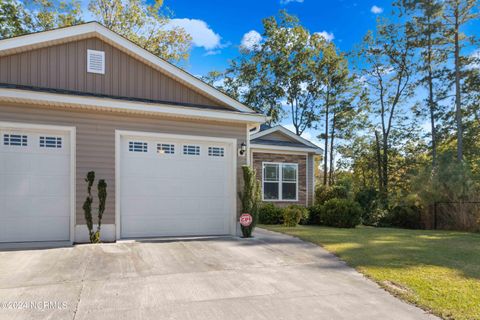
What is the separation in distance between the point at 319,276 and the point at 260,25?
23.3m

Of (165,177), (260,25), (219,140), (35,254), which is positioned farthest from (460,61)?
(35,254)

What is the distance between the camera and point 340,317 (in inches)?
171

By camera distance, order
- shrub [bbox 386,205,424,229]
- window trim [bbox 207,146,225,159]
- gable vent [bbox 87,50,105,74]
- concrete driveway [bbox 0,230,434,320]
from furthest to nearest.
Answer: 1. shrub [bbox 386,205,424,229]
2. window trim [bbox 207,146,225,159]
3. gable vent [bbox 87,50,105,74]
4. concrete driveway [bbox 0,230,434,320]

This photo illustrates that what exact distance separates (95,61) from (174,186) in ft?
11.2

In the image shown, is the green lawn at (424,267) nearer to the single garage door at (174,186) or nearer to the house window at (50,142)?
the single garage door at (174,186)

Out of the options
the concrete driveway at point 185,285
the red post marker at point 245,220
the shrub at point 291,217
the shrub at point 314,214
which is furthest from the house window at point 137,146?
the shrub at point 314,214

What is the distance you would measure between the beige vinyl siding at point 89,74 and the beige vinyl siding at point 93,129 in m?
0.63

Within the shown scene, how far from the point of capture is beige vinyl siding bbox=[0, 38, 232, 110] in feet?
26.0

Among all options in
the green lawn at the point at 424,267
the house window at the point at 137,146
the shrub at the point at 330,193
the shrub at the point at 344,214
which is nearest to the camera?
the green lawn at the point at 424,267

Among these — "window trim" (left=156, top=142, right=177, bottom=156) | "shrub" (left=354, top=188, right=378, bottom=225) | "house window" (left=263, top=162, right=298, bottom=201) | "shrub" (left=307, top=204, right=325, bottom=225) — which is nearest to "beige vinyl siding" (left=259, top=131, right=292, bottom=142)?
"house window" (left=263, top=162, right=298, bottom=201)

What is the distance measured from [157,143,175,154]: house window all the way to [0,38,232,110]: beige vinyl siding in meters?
1.13

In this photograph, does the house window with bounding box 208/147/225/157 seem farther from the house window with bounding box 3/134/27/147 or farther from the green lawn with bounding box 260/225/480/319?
the house window with bounding box 3/134/27/147

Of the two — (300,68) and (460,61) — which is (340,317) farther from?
(300,68)

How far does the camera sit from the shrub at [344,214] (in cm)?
1370
